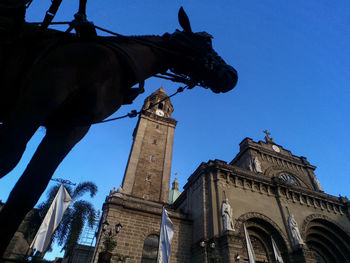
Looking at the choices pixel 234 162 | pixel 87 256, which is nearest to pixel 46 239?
pixel 87 256

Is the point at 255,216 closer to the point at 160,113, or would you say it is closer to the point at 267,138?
the point at 267,138

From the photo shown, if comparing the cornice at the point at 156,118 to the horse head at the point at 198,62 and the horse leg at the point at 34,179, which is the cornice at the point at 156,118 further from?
the horse leg at the point at 34,179

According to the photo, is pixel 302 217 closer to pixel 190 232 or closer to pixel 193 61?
pixel 190 232

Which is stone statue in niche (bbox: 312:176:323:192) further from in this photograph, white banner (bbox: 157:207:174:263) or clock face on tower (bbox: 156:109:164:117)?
clock face on tower (bbox: 156:109:164:117)

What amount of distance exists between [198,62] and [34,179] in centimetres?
341

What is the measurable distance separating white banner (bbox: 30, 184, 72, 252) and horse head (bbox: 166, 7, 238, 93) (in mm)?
12693

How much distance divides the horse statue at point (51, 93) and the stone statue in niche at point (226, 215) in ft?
47.7

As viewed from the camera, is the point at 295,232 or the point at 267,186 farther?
the point at 267,186

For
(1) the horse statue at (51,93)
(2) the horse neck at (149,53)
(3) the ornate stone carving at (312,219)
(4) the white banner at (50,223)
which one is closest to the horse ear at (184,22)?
(2) the horse neck at (149,53)

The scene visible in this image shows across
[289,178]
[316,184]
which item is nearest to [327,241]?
[289,178]

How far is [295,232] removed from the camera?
1734 cm

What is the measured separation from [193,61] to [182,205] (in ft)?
69.5

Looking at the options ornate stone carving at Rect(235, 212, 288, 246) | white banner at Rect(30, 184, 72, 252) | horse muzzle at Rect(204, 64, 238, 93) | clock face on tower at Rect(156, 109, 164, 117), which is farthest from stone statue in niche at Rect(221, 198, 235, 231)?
clock face on tower at Rect(156, 109, 164, 117)

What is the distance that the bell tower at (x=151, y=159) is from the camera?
25.8 m
